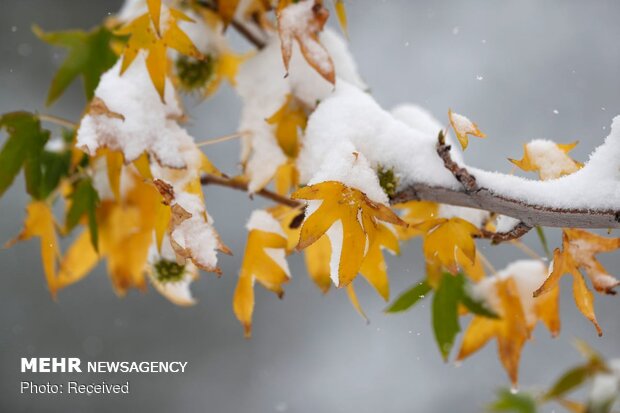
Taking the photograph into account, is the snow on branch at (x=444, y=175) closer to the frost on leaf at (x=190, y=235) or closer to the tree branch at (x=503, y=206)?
the tree branch at (x=503, y=206)

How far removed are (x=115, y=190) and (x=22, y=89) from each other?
2424 millimetres

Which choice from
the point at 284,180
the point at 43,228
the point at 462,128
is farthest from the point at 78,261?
the point at 462,128

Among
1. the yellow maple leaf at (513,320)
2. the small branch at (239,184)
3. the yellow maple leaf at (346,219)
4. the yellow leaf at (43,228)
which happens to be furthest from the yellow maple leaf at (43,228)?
the yellow maple leaf at (513,320)

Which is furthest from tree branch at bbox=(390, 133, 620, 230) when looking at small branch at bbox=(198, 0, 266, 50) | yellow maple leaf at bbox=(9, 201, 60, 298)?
yellow maple leaf at bbox=(9, 201, 60, 298)

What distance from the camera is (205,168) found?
2.39 feet

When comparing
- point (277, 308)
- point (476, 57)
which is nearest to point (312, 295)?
point (277, 308)

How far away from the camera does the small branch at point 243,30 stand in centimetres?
92

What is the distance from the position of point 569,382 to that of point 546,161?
221mm

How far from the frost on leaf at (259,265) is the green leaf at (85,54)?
0.28 meters

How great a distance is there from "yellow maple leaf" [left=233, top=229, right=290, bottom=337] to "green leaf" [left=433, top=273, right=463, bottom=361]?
19cm

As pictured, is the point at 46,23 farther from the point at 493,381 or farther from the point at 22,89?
the point at 493,381

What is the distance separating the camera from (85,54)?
868mm

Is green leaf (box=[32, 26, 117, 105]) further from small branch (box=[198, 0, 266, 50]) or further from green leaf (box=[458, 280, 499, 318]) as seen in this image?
green leaf (box=[458, 280, 499, 318])

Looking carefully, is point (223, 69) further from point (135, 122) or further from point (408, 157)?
point (408, 157)
